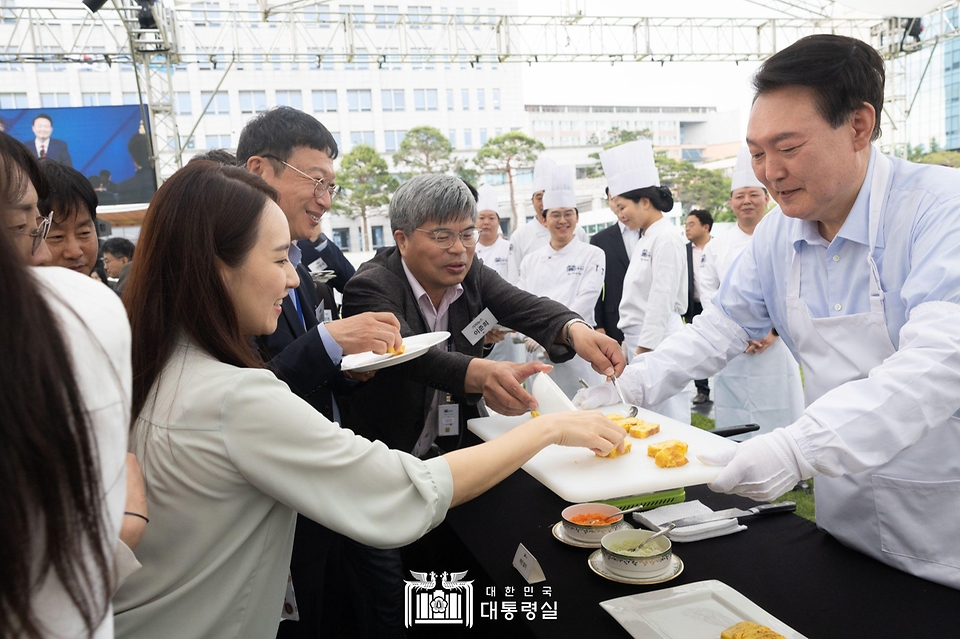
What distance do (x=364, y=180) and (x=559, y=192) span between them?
543 inches

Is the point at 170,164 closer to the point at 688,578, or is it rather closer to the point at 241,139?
the point at 241,139

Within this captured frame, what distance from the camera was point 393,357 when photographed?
1.62 meters

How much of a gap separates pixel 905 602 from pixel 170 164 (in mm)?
9932

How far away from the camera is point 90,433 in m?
0.56

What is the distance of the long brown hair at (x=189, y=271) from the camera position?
1.14m

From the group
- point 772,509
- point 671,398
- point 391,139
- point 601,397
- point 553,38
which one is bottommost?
point 671,398

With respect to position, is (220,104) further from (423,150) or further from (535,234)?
(535,234)

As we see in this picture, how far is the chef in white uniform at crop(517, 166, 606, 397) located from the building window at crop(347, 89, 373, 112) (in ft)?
61.3

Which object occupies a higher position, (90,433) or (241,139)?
(241,139)

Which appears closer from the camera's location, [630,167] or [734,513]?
[734,513]

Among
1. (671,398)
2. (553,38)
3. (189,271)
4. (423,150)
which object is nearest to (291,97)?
(423,150)

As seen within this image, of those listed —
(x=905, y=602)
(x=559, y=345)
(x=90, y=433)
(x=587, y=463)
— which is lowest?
(x=905, y=602)

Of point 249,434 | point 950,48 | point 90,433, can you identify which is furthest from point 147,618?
point 950,48

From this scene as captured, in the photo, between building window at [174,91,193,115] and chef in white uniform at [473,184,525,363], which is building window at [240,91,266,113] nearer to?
building window at [174,91,193,115]
